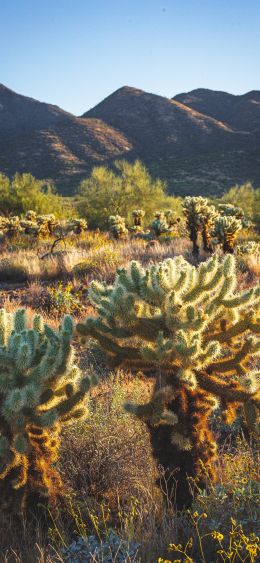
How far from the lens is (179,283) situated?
9.85 feet

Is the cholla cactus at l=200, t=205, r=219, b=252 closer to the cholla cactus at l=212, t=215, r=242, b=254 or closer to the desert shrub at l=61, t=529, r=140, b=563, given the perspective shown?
the cholla cactus at l=212, t=215, r=242, b=254

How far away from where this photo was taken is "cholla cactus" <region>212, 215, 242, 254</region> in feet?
34.4

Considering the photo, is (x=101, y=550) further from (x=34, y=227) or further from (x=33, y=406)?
(x=34, y=227)

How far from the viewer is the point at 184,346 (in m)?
2.72

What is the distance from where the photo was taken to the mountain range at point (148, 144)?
63.3m

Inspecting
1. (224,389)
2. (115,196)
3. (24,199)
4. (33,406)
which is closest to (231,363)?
(224,389)

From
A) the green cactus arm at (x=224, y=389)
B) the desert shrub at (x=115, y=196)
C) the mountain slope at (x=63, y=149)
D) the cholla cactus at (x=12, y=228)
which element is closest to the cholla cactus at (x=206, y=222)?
the green cactus arm at (x=224, y=389)

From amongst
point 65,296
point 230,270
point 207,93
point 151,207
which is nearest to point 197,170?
point 151,207

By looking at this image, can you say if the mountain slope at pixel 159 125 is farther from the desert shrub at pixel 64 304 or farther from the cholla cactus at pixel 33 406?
the cholla cactus at pixel 33 406

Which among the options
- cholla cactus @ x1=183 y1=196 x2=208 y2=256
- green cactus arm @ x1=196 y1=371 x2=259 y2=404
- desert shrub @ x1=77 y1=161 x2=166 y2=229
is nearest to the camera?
green cactus arm @ x1=196 y1=371 x2=259 y2=404

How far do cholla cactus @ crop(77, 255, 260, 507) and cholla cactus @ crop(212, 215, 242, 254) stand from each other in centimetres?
754

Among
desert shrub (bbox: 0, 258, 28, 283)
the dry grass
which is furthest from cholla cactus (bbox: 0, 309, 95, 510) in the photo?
desert shrub (bbox: 0, 258, 28, 283)

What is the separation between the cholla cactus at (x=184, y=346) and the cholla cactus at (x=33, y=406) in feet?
1.03

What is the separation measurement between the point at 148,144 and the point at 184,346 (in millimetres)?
84306
